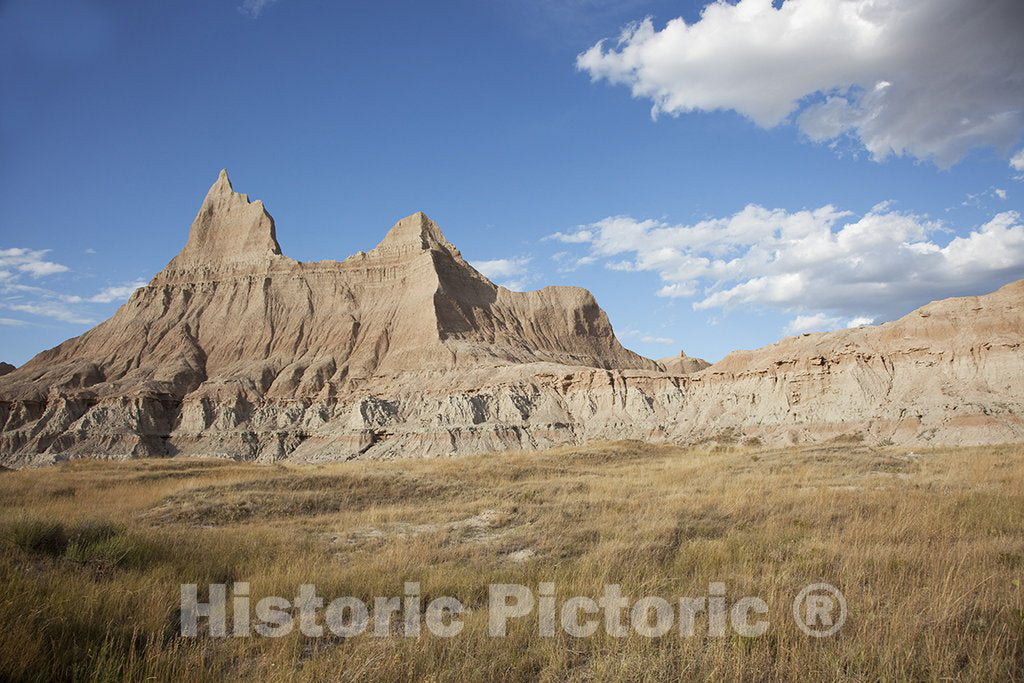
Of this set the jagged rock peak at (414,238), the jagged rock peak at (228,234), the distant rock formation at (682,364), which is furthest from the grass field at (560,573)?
the distant rock formation at (682,364)

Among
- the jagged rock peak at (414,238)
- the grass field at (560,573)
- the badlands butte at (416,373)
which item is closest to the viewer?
the grass field at (560,573)

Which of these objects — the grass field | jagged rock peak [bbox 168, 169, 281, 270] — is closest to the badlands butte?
jagged rock peak [bbox 168, 169, 281, 270]

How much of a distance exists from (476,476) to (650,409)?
39.3 metres

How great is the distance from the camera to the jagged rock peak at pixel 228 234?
94.1 m

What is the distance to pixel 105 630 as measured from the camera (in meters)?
4.97

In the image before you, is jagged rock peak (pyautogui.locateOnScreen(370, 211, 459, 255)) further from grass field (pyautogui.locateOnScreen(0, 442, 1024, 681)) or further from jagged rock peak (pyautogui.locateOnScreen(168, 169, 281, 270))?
grass field (pyautogui.locateOnScreen(0, 442, 1024, 681))

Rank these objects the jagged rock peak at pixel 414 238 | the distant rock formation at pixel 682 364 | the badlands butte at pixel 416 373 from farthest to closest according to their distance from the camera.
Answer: the distant rock formation at pixel 682 364, the jagged rock peak at pixel 414 238, the badlands butte at pixel 416 373

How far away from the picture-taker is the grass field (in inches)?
170

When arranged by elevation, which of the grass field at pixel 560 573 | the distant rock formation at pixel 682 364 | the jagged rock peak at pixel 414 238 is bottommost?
the grass field at pixel 560 573

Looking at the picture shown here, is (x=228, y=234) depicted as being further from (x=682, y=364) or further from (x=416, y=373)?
(x=682, y=364)

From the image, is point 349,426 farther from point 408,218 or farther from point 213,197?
point 213,197

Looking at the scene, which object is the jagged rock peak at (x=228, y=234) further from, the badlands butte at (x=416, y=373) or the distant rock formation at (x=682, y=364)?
the distant rock formation at (x=682, y=364)

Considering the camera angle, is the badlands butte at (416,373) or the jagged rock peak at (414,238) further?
the jagged rock peak at (414,238)

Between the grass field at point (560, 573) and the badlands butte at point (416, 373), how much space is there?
3316cm
